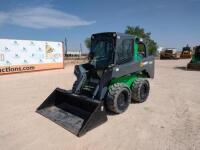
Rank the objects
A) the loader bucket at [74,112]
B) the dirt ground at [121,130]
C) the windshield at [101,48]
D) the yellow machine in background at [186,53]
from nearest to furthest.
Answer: the dirt ground at [121,130] < the loader bucket at [74,112] < the windshield at [101,48] < the yellow machine in background at [186,53]

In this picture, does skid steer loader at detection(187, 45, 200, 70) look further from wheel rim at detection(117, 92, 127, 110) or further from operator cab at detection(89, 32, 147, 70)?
wheel rim at detection(117, 92, 127, 110)

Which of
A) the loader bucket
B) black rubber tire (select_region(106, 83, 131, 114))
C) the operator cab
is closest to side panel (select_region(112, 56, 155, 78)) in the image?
the operator cab

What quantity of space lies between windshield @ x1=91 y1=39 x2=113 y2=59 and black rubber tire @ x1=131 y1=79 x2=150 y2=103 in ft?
4.30

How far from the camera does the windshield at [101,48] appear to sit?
219 inches

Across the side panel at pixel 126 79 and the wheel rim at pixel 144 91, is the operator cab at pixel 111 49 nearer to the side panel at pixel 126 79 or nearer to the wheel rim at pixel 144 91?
the side panel at pixel 126 79

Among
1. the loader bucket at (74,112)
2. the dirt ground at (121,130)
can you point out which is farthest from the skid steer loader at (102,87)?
the dirt ground at (121,130)

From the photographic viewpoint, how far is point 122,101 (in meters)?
5.42

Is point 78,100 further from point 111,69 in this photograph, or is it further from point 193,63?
point 193,63

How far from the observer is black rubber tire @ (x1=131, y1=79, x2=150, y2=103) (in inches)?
235

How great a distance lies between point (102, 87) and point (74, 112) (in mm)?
1010

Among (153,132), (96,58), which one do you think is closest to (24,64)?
(96,58)

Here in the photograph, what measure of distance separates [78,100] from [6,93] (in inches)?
185

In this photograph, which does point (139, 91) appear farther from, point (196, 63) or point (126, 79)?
point (196, 63)

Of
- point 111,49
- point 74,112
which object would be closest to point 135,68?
point 111,49
